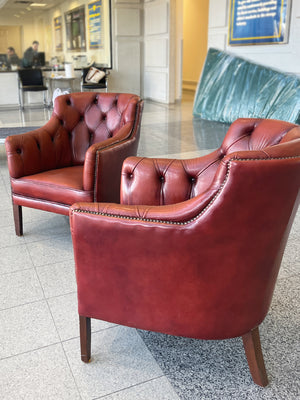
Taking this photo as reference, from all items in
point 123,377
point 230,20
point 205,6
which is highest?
point 205,6

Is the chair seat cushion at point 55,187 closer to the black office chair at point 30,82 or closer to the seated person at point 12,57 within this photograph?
the black office chair at point 30,82

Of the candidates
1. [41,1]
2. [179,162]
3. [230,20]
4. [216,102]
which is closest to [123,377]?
[179,162]

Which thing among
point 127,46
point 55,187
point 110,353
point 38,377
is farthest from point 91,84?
point 38,377

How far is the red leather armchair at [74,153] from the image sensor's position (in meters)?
2.40

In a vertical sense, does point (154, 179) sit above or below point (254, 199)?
below

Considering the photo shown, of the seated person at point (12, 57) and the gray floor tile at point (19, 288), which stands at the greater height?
the seated person at point (12, 57)

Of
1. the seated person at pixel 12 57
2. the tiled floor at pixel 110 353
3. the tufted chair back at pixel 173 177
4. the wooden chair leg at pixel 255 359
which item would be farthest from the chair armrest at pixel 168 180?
the seated person at pixel 12 57

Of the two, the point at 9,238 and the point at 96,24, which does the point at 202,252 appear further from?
the point at 96,24

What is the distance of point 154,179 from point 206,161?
266mm

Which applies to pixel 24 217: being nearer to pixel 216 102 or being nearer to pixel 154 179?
pixel 154 179

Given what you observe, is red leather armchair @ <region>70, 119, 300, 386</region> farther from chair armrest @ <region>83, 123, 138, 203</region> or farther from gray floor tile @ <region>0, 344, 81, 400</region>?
chair armrest @ <region>83, 123, 138, 203</region>

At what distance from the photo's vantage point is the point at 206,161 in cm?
195

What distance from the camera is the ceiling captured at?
1108 cm

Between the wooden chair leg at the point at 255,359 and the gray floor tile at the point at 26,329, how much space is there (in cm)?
80
